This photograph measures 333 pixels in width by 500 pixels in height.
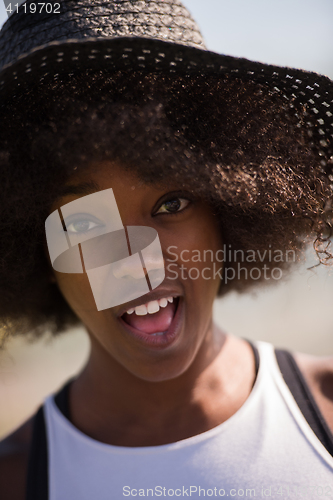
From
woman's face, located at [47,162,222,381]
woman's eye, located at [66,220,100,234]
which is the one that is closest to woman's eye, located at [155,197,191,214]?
woman's face, located at [47,162,222,381]

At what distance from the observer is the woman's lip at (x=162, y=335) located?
1.48 m

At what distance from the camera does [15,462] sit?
1.69m

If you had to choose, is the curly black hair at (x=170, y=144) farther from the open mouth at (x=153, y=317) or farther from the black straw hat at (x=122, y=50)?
the open mouth at (x=153, y=317)

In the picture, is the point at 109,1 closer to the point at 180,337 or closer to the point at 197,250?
the point at 197,250

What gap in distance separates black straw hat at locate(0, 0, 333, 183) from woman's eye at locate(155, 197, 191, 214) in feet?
1.49

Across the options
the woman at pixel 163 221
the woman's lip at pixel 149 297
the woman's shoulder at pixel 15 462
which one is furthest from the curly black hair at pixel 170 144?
the woman's shoulder at pixel 15 462

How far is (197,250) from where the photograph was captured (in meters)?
1.55

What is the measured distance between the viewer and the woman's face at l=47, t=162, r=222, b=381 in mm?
1426

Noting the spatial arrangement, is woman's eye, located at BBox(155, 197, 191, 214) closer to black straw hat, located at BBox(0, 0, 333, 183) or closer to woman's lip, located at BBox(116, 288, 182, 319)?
woman's lip, located at BBox(116, 288, 182, 319)

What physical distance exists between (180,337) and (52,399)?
785mm

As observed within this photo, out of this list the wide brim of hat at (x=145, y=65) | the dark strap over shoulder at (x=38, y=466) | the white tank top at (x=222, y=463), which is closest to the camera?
the wide brim of hat at (x=145, y=65)

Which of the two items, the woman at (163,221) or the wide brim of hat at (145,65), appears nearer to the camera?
the wide brim of hat at (145,65)

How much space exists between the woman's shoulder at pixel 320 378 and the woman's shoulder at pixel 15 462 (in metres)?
1.25

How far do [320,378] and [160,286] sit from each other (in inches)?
33.4
